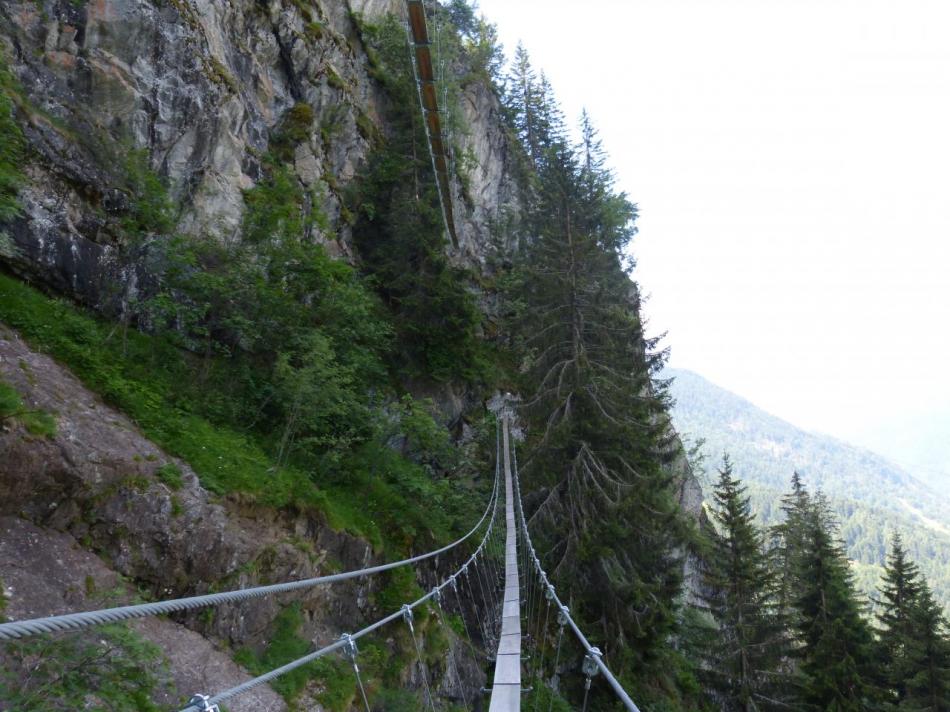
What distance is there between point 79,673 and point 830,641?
16796 mm

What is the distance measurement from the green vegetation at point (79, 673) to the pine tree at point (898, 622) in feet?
56.2

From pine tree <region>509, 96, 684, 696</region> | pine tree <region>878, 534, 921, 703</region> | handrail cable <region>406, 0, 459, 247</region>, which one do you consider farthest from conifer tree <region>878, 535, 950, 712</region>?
handrail cable <region>406, 0, 459, 247</region>

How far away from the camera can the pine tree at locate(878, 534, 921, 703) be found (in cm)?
1444

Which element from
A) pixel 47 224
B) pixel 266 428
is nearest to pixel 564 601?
pixel 266 428

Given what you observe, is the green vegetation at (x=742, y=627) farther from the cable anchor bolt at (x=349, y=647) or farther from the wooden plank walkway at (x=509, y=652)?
the cable anchor bolt at (x=349, y=647)

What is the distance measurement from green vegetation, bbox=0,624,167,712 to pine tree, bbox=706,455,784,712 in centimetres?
1326

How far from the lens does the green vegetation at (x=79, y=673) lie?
3016mm

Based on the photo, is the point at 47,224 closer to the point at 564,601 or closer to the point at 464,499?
the point at 464,499

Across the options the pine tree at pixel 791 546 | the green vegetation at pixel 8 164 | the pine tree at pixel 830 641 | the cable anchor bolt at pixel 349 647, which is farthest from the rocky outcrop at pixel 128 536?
the pine tree at pixel 791 546

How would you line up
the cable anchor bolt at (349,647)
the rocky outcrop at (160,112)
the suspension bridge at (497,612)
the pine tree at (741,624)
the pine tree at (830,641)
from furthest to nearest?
the pine tree at (741,624) → the pine tree at (830,641) → the rocky outcrop at (160,112) → the suspension bridge at (497,612) → the cable anchor bolt at (349,647)

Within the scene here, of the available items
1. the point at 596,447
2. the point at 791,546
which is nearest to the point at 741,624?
the point at 596,447

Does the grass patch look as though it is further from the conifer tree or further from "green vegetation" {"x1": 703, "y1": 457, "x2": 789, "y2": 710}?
the conifer tree

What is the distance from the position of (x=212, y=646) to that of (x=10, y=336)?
12.0 ft

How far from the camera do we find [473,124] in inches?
944
